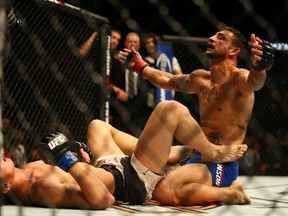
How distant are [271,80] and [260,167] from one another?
2.46 feet

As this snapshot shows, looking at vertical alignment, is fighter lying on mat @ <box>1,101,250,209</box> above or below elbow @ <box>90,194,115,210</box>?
above

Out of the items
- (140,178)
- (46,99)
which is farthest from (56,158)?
(46,99)

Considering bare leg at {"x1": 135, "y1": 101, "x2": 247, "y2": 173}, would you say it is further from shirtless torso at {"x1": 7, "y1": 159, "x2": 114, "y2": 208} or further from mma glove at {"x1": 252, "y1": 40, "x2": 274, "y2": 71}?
mma glove at {"x1": 252, "y1": 40, "x2": 274, "y2": 71}

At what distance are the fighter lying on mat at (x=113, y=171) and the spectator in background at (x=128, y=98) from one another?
1.16 m

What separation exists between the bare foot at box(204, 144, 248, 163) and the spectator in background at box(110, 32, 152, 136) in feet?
4.16

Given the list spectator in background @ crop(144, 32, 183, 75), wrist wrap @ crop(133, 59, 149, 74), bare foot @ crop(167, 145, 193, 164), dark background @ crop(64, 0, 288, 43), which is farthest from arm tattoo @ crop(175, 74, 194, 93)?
dark background @ crop(64, 0, 288, 43)

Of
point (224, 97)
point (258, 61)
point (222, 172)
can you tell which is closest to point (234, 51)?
point (224, 97)

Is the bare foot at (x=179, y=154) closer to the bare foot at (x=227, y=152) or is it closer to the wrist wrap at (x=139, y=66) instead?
the bare foot at (x=227, y=152)

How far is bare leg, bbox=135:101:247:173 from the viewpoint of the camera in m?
2.29

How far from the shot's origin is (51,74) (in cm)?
310

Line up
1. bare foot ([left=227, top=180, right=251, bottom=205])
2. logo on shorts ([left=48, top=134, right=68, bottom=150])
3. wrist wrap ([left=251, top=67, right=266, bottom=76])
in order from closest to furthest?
logo on shorts ([left=48, top=134, right=68, bottom=150]) < wrist wrap ([left=251, top=67, right=266, bottom=76]) < bare foot ([left=227, top=180, right=251, bottom=205])

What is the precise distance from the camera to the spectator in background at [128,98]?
368 cm

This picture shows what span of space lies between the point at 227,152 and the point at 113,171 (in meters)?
0.52

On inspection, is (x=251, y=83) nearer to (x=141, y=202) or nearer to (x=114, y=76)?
(x=141, y=202)
